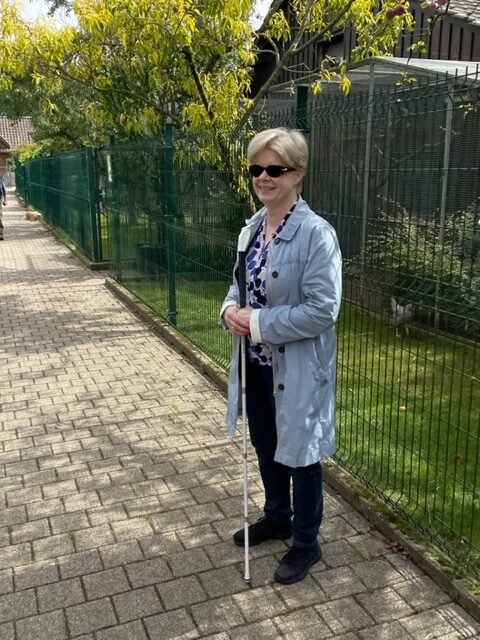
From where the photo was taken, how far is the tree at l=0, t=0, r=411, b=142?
6.07 meters

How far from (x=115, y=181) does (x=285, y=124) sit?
580 cm

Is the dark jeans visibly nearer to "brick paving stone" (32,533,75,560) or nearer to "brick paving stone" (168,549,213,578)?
"brick paving stone" (168,549,213,578)

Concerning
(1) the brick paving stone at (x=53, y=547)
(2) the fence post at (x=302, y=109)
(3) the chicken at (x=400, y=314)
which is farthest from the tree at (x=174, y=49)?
(1) the brick paving stone at (x=53, y=547)

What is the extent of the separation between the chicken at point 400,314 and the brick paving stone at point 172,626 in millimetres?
1674

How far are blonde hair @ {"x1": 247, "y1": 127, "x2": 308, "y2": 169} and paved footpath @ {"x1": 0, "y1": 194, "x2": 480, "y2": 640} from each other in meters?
1.94

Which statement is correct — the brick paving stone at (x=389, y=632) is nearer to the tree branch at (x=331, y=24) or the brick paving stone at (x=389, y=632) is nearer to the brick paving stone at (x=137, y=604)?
the brick paving stone at (x=137, y=604)

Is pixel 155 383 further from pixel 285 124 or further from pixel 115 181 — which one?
pixel 115 181

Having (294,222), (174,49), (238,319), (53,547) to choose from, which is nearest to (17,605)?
(53,547)

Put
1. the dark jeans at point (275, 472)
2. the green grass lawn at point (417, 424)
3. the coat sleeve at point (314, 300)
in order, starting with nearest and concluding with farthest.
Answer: the coat sleeve at point (314, 300)
the dark jeans at point (275, 472)
the green grass lawn at point (417, 424)

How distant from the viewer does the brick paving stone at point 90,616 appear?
2.82 metres

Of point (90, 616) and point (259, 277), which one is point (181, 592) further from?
point (259, 277)

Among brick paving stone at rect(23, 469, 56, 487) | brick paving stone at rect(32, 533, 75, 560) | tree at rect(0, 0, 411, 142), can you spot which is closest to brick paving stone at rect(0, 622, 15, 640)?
brick paving stone at rect(32, 533, 75, 560)

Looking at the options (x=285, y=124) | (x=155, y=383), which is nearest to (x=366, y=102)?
(x=285, y=124)

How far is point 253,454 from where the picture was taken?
4.46 meters
